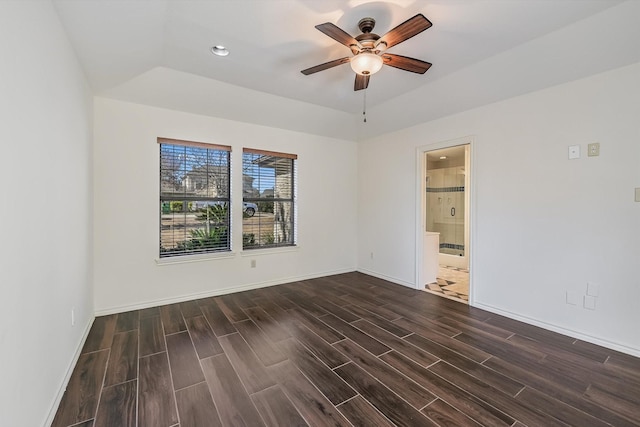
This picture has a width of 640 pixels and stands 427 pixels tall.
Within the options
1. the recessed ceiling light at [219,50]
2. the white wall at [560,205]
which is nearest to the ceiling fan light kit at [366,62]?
the recessed ceiling light at [219,50]

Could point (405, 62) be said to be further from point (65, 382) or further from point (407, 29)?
point (65, 382)

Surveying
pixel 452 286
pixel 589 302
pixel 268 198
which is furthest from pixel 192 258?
pixel 589 302

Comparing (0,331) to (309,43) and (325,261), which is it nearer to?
(309,43)

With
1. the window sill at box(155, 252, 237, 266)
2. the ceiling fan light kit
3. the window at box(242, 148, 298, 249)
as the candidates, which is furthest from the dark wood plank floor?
the ceiling fan light kit

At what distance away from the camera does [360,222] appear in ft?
17.3

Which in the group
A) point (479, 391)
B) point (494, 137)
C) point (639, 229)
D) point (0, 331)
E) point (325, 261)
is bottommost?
point (479, 391)

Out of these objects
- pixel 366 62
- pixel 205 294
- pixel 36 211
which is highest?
pixel 366 62

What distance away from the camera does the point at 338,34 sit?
6.44ft

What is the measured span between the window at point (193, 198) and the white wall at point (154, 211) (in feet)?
Answer: 0.41

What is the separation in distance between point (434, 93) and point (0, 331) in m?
4.12

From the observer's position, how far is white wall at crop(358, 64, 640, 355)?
2.40 metres

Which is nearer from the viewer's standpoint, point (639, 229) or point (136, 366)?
point (136, 366)

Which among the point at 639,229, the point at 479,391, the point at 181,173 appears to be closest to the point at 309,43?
the point at 181,173

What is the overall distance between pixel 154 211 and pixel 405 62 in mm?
3311
